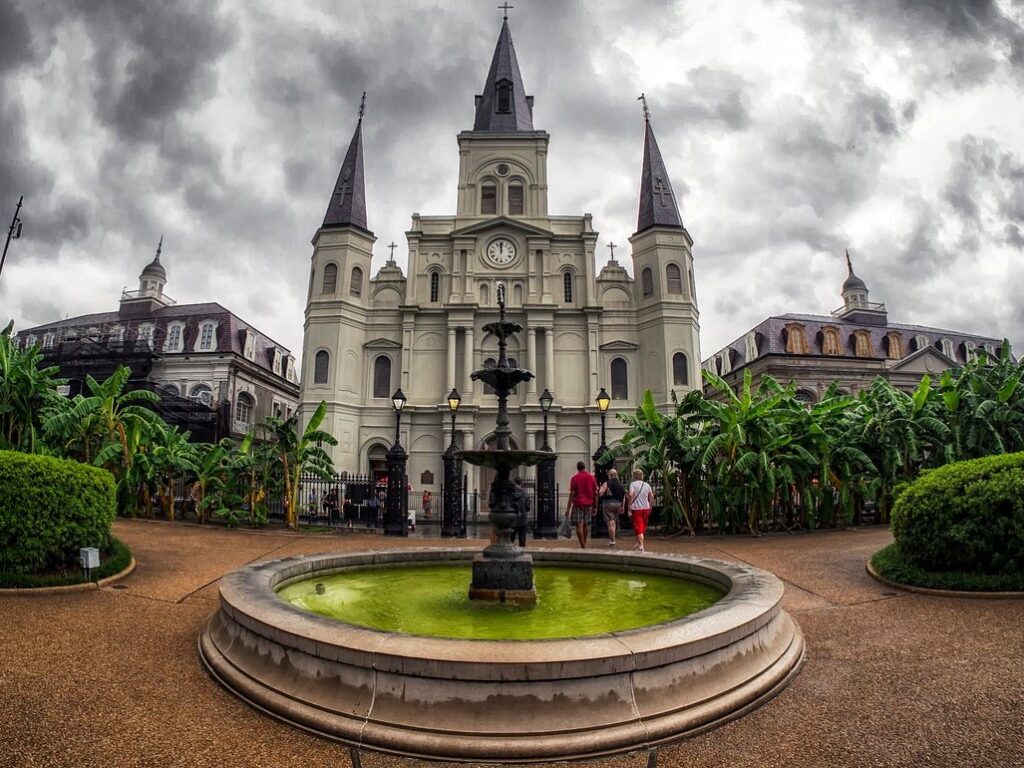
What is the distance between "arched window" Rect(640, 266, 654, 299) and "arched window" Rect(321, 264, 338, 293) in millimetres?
17027

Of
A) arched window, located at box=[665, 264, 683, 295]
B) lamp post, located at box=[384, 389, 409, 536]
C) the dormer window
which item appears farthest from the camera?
the dormer window

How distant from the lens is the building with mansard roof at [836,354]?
37844 mm

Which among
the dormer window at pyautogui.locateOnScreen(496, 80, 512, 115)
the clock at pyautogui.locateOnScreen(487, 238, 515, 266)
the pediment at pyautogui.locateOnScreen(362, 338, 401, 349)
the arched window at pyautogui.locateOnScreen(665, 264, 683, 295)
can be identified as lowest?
the pediment at pyautogui.locateOnScreen(362, 338, 401, 349)

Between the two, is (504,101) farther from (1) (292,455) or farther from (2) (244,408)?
(1) (292,455)

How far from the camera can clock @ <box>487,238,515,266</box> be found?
3357cm

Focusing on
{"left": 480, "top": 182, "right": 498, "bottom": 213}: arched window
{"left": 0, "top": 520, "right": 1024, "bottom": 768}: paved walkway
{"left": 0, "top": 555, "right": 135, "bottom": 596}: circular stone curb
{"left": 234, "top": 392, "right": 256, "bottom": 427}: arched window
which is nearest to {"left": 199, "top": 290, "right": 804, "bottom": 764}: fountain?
{"left": 0, "top": 520, "right": 1024, "bottom": 768}: paved walkway

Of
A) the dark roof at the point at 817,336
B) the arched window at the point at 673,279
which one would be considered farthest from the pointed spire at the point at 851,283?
the arched window at the point at 673,279

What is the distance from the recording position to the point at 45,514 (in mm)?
7570

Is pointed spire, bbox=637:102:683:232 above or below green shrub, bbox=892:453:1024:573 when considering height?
above

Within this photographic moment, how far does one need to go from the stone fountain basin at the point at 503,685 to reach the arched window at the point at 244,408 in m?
37.2

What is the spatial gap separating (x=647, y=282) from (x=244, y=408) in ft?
89.1

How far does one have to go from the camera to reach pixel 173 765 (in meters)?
3.21

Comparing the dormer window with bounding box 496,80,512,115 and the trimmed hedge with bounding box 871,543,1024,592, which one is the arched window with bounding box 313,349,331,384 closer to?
the dormer window with bounding box 496,80,512,115

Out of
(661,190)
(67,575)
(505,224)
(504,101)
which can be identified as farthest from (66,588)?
(504,101)
